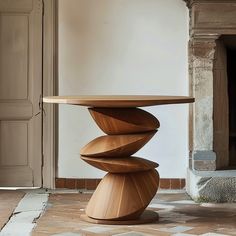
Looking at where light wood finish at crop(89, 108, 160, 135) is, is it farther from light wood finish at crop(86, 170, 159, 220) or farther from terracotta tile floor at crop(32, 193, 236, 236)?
terracotta tile floor at crop(32, 193, 236, 236)

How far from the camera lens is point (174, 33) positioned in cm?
532

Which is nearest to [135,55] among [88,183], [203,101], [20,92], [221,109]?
[203,101]

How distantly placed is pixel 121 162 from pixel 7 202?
1425 mm

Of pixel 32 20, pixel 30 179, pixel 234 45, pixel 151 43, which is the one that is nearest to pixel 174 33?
pixel 151 43

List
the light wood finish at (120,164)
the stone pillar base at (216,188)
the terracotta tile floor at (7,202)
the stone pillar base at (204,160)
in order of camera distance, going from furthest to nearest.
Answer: the stone pillar base at (204,160) → the stone pillar base at (216,188) → the terracotta tile floor at (7,202) → the light wood finish at (120,164)

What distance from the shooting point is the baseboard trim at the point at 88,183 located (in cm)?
535

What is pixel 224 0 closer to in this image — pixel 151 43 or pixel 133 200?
pixel 151 43

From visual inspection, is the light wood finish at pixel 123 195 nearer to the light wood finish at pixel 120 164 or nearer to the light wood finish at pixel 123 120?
the light wood finish at pixel 120 164

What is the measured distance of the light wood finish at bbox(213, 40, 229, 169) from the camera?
17.0 ft

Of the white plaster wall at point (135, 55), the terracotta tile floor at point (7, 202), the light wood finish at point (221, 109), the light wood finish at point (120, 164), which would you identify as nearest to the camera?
the light wood finish at point (120, 164)

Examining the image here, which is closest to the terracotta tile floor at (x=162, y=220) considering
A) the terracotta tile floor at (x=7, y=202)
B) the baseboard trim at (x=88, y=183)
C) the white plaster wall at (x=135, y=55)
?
the terracotta tile floor at (x=7, y=202)

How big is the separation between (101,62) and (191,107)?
96 cm

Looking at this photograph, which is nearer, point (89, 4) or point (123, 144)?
point (123, 144)

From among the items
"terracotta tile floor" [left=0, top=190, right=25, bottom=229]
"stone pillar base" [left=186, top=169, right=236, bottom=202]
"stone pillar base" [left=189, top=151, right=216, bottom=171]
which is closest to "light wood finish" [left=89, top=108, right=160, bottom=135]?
"terracotta tile floor" [left=0, top=190, right=25, bottom=229]
